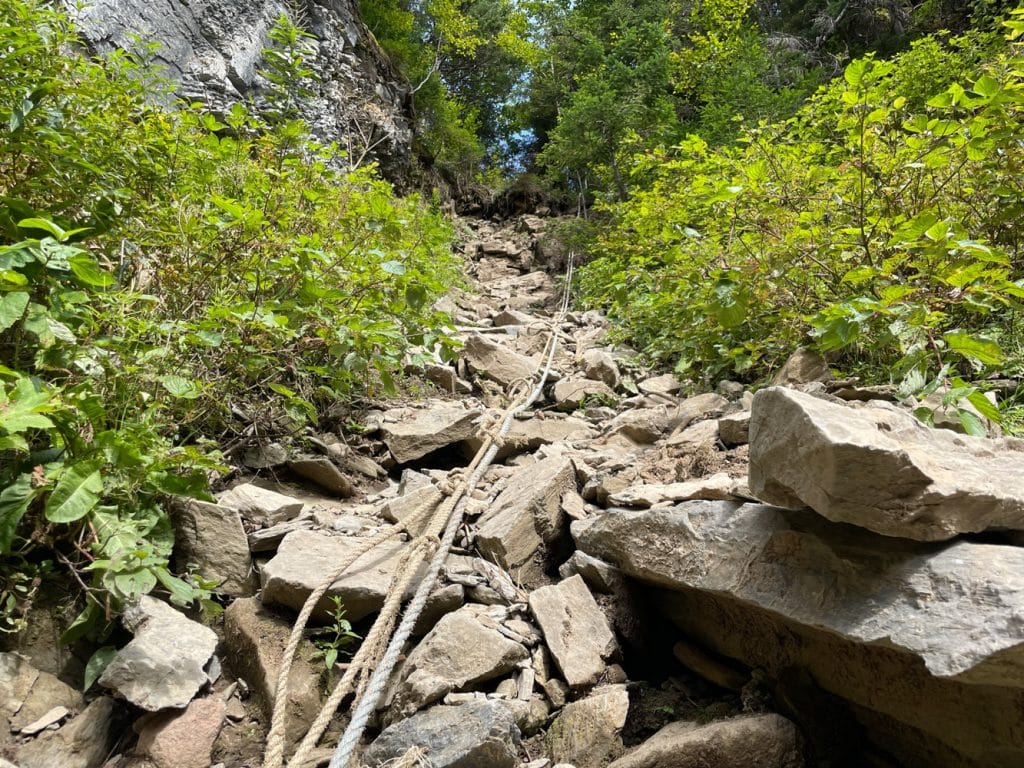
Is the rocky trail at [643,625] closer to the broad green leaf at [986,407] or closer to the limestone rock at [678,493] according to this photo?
the limestone rock at [678,493]

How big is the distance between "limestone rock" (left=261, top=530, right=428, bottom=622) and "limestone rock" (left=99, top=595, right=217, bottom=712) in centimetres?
28

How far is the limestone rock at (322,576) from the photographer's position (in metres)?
2.18

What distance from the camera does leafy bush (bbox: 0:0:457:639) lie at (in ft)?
6.01

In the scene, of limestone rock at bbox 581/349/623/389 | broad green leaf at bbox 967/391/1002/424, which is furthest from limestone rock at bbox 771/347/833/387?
limestone rock at bbox 581/349/623/389

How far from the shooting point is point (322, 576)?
2.22 metres

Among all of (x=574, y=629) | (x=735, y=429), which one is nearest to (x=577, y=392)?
(x=735, y=429)

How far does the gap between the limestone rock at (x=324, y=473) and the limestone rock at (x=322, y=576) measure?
0.78 m

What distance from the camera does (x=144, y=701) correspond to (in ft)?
5.78

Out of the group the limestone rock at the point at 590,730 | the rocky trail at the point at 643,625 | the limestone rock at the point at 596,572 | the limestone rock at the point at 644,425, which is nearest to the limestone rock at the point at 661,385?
the limestone rock at the point at 644,425

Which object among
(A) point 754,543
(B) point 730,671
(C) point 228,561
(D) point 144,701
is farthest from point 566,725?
(C) point 228,561

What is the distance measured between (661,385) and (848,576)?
3245 mm

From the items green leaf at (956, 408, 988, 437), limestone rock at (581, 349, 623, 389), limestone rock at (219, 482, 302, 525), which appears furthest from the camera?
limestone rock at (581, 349, 623, 389)

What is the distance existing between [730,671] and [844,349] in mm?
2134

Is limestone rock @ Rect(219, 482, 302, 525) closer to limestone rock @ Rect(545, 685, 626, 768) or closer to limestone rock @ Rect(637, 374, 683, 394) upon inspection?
limestone rock @ Rect(545, 685, 626, 768)
